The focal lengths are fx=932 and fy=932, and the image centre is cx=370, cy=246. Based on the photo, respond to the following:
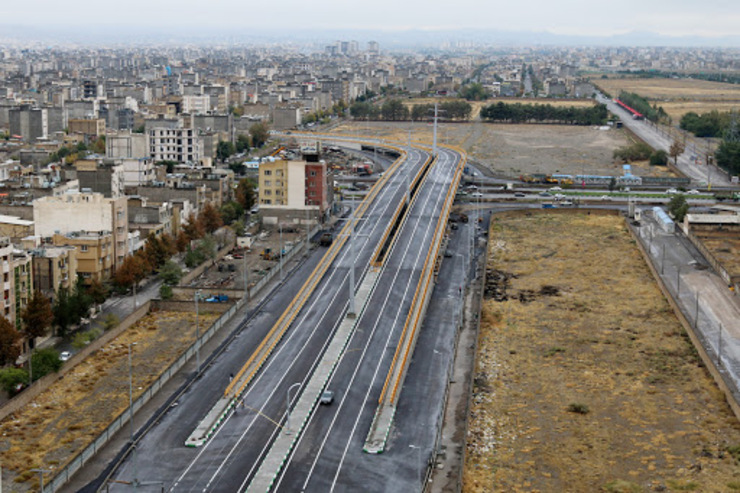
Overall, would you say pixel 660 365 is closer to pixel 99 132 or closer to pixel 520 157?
pixel 520 157

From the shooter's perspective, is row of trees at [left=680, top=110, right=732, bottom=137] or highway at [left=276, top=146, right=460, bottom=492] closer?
highway at [left=276, top=146, right=460, bottom=492]

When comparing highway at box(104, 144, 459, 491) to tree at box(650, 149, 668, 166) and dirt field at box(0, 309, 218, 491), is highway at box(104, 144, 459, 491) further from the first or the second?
tree at box(650, 149, 668, 166)

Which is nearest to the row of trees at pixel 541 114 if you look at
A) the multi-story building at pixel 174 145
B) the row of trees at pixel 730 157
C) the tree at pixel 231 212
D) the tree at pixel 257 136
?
the tree at pixel 257 136

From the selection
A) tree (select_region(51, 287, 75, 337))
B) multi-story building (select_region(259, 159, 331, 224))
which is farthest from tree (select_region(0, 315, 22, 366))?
multi-story building (select_region(259, 159, 331, 224))

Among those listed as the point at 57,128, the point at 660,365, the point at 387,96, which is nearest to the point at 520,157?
the point at 57,128

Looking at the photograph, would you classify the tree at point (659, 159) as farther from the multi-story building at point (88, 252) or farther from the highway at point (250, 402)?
the multi-story building at point (88, 252)
